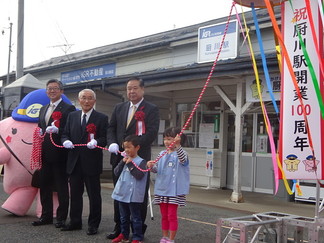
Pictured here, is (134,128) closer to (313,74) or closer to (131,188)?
(131,188)

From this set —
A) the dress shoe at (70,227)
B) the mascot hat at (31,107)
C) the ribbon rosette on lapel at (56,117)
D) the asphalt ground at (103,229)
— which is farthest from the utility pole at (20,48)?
the dress shoe at (70,227)

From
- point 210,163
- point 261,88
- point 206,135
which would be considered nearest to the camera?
point 261,88

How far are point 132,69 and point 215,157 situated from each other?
4332mm

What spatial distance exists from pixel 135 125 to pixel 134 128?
38mm

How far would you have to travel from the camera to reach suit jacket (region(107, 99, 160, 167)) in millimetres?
4445

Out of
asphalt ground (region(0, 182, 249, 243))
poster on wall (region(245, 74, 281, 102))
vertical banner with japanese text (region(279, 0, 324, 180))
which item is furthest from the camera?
poster on wall (region(245, 74, 281, 102))

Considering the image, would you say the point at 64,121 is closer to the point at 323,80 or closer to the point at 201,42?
the point at 323,80

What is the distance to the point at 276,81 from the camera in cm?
760

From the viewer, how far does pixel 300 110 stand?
3.69 m

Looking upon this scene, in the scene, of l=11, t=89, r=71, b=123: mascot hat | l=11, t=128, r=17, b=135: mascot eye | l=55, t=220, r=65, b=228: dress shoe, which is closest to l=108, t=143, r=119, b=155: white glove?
l=55, t=220, r=65, b=228: dress shoe

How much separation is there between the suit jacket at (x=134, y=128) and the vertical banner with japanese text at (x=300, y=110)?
56.9 inches

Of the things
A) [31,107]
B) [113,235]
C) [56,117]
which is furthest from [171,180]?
[31,107]

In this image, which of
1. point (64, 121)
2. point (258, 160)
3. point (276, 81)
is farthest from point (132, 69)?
point (64, 121)

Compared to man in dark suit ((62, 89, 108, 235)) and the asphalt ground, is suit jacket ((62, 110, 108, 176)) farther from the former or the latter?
the asphalt ground
